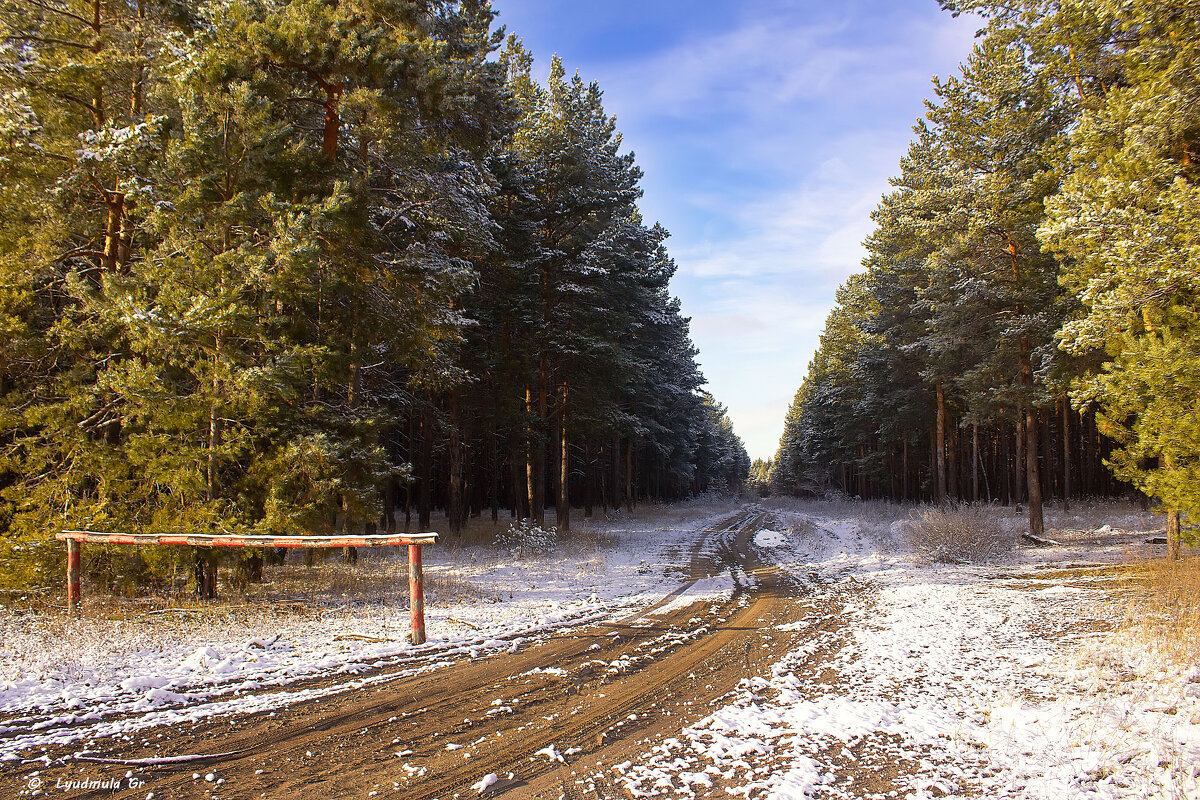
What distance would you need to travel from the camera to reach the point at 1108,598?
30.9 ft

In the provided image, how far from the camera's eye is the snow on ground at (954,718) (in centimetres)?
401

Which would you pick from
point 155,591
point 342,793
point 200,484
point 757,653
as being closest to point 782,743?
point 757,653

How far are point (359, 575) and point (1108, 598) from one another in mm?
14007

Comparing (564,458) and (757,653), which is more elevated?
(564,458)

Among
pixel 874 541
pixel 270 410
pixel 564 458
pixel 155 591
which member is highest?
pixel 270 410

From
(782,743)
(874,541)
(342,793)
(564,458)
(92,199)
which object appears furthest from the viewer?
(564,458)

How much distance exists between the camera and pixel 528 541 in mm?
17031

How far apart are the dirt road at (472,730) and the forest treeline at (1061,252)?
298 inches

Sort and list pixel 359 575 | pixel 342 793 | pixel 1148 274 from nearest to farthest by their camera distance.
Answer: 1. pixel 342 793
2. pixel 1148 274
3. pixel 359 575

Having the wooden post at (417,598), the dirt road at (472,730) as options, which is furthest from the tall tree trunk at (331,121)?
the dirt road at (472,730)

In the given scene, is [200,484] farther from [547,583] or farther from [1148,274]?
[1148,274]

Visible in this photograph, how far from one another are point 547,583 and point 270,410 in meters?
6.76

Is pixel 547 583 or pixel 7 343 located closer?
pixel 7 343

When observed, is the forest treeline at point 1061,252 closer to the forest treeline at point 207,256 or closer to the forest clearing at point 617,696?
the forest clearing at point 617,696
